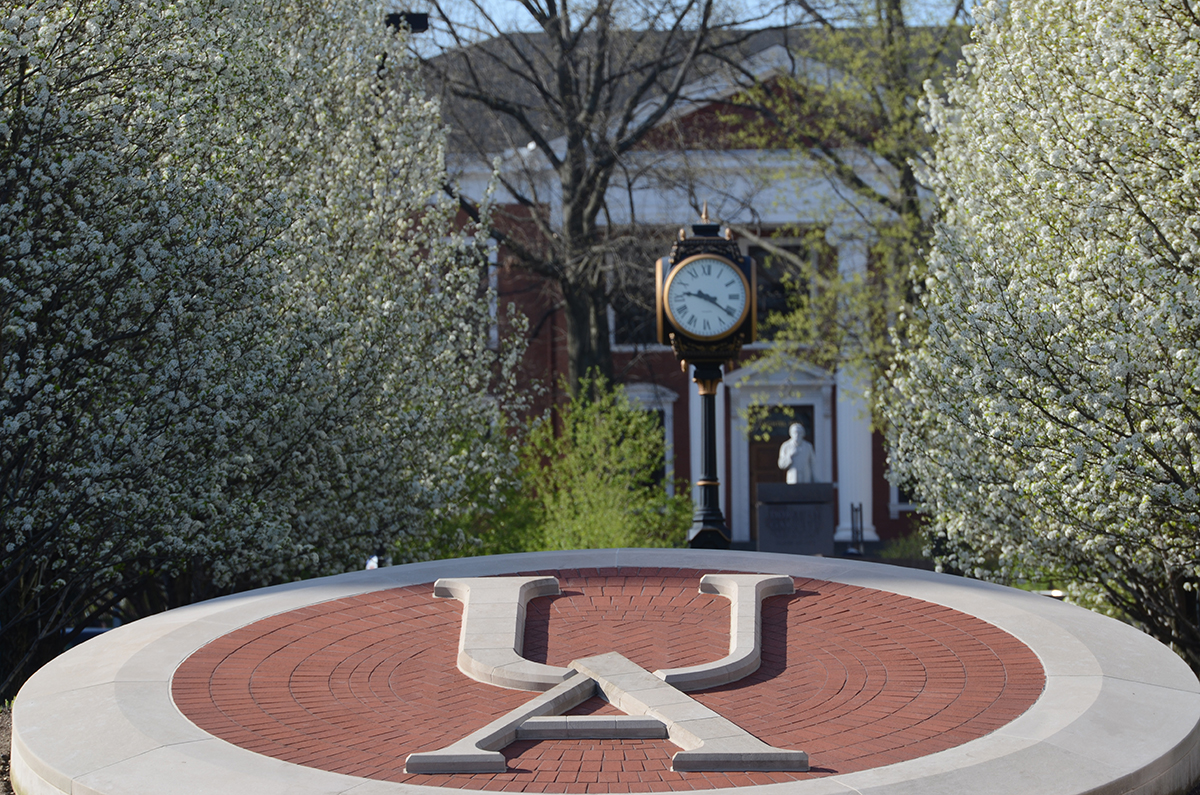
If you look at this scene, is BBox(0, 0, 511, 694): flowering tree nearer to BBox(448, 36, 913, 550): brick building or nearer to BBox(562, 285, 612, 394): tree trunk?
BBox(562, 285, 612, 394): tree trunk

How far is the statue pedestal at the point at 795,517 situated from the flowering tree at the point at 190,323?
195 inches

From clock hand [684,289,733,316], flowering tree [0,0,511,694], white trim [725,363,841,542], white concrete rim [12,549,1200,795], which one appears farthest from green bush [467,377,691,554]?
white trim [725,363,841,542]

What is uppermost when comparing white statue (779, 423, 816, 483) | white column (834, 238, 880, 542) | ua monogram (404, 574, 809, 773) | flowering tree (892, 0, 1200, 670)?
flowering tree (892, 0, 1200, 670)

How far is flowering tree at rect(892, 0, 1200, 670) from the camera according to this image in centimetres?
→ 716

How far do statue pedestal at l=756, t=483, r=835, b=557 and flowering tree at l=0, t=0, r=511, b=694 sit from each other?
4946 mm

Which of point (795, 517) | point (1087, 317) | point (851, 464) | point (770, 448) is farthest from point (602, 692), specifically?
point (770, 448)

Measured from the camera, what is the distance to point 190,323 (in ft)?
27.9

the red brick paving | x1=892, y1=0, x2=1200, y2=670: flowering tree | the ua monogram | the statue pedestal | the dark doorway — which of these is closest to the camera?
the ua monogram

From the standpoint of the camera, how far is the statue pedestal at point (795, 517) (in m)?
14.2

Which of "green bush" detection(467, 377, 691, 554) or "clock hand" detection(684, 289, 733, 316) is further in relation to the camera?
"green bush" detection(467, 377, 691, 554)

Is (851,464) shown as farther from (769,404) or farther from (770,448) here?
(769,404)

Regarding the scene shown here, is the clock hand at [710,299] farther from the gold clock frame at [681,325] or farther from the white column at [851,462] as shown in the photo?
the white column at [851,462]

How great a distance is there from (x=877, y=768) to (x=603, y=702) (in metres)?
1.56

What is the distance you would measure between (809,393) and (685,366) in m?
15.9
